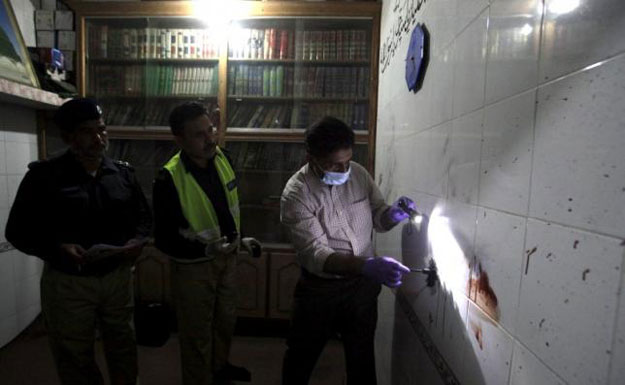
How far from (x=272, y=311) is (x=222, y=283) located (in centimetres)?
89

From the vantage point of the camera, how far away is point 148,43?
2693 mm

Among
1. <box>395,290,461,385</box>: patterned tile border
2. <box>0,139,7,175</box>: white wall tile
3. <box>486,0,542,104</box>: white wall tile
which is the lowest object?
<box>395,290,461,385</box>: patterned tile border

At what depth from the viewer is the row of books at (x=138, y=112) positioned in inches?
108

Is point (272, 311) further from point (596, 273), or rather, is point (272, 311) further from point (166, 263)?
point (596, 273)

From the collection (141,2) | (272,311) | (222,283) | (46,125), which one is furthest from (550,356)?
(46,125)

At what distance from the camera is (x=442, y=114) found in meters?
1.08

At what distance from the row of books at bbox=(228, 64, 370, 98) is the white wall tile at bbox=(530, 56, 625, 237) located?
7.22 ft

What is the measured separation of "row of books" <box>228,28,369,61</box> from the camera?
2.64 meters

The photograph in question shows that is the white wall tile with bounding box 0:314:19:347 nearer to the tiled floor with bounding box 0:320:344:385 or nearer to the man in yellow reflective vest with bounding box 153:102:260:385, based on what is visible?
the tiled floor with bounding box 0:320:344:385

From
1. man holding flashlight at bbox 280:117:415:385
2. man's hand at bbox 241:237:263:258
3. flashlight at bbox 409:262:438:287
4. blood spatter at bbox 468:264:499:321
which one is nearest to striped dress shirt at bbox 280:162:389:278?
man holding flashlight at bbox 280:117:415:385

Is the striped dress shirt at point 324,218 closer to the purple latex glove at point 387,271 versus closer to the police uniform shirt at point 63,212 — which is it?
the purple latex glove at point 387,271

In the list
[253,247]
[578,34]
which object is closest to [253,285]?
[253,247]

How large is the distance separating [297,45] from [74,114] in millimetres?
1704

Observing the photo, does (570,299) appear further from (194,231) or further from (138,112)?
(138,112)
